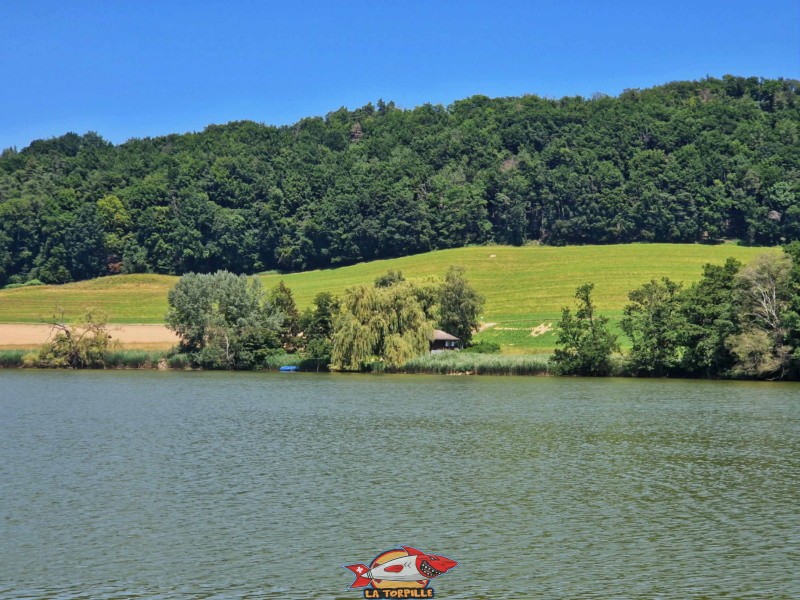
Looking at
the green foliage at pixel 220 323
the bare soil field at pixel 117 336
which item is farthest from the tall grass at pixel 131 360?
the green foliage at pixel 220 323

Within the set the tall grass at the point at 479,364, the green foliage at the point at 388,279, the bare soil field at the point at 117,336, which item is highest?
the green foliage at the point at 388,279

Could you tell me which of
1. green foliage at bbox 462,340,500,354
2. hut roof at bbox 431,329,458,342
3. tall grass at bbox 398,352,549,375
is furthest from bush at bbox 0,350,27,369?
green foliage at bbox 462,340,500,354

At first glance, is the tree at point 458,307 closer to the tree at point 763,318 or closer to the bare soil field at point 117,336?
the bare soil field at point 117,336

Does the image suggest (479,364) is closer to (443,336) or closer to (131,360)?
(443,336)

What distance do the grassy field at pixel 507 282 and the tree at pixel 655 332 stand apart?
20.5 metres

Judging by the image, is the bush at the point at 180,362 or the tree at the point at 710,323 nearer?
the tree at the point at 710,323

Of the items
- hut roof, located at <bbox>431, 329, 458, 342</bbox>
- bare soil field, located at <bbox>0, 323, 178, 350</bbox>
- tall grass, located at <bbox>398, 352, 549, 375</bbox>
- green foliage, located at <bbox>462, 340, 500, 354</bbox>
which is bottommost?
tall grass, located at <bbox>398, 352, 549, 375</bbox>

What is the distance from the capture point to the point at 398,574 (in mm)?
20406

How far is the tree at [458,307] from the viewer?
4183 inches

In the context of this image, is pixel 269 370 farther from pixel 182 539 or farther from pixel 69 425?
pixel 182 539

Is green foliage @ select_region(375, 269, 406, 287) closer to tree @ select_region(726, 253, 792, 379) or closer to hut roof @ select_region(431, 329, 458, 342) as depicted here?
hut roof @ select_region(431, 329, 458, 342)

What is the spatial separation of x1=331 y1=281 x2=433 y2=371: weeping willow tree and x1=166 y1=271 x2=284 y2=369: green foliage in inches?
390

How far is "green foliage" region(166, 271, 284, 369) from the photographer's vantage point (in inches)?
3883

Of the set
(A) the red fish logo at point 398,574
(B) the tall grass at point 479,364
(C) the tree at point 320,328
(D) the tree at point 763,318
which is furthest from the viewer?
(C) the tree at point 320,328
